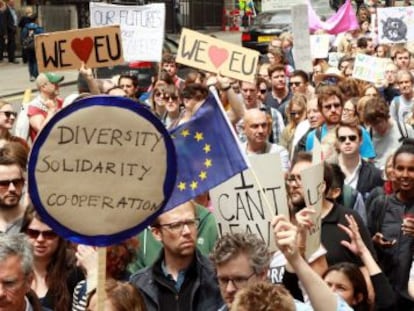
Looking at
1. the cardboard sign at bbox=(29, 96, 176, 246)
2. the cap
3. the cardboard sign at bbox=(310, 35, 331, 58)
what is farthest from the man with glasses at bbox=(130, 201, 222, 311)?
the cardboard sign at bbox=(310, 35, 331, 58)

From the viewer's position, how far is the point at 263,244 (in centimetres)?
482

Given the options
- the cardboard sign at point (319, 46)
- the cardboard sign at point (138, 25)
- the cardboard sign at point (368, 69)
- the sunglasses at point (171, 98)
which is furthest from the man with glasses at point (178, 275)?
the cardboard sign at point (319, 46)

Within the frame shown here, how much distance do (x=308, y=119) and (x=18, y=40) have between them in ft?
77.2

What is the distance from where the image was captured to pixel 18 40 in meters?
32.1

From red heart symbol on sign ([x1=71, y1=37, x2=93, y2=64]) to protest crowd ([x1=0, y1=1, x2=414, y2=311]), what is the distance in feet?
0.40

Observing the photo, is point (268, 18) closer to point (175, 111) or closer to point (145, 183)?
point (175, 111)

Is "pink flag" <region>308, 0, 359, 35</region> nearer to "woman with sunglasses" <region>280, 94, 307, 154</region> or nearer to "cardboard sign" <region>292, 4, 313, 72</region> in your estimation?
"cardboard sign" <region>292, 4, 313, 72</region>

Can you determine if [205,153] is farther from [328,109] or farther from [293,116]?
[293,116]

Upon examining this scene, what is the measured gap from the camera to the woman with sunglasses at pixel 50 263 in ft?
17.9

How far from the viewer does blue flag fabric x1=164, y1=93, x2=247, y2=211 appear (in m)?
5.11

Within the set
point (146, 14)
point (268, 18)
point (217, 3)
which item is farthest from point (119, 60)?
point (217, 3)

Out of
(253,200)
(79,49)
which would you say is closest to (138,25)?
(79,49)

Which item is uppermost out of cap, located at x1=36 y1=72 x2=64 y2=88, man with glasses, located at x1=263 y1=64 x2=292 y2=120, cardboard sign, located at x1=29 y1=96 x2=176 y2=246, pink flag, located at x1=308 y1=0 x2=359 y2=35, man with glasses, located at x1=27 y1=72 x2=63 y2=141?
cardboard sign, located at x1=29 y1=96 x2=176 y2=246

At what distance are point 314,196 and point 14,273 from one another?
1.73m
